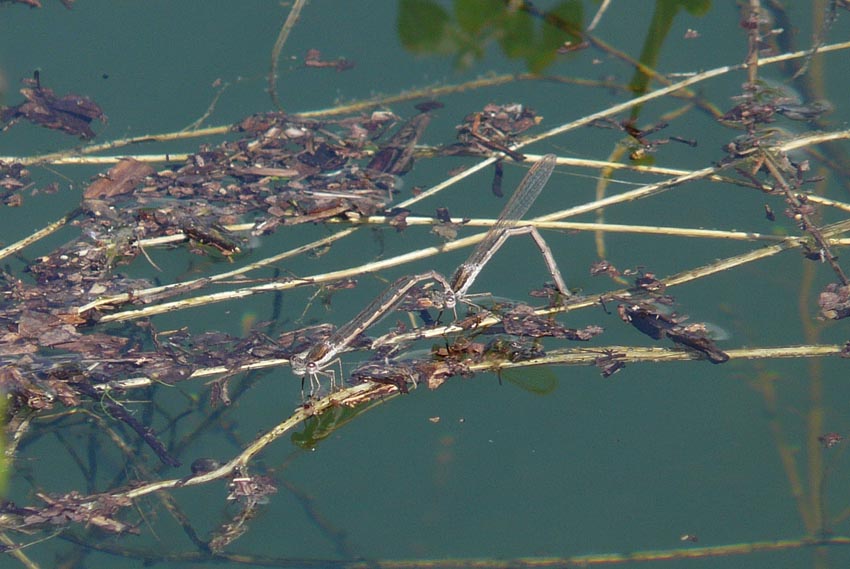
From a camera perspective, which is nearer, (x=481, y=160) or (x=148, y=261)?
(x=148, y=261)

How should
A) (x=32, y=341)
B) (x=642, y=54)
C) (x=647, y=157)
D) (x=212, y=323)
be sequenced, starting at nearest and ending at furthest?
(x=32, y=341)
(x=212, y=323)
(x=647, y=157)
(x=642, y=54)

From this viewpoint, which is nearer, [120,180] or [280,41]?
[120,180]

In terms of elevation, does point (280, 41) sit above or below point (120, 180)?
above

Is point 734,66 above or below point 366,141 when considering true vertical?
above

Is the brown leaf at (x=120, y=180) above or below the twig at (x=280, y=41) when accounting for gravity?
below

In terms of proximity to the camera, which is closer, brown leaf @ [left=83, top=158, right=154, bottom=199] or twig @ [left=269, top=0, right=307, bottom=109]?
brown leaf @ [left=83, top=158, right=154, bottom=199]

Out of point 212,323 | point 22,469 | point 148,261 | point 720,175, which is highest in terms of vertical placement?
point 720,175

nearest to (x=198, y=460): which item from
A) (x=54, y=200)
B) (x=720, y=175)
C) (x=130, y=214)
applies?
(x=130, y=214)

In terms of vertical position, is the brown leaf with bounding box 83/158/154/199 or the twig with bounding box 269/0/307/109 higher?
the twig with bounding box 269/0/307/109

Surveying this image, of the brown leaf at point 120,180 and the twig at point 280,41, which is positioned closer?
the brown leaf at point 120,180

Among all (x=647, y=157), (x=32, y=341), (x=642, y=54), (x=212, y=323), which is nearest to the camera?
(x=32, y=341)

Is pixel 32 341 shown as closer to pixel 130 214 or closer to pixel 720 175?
pixel 130 214
